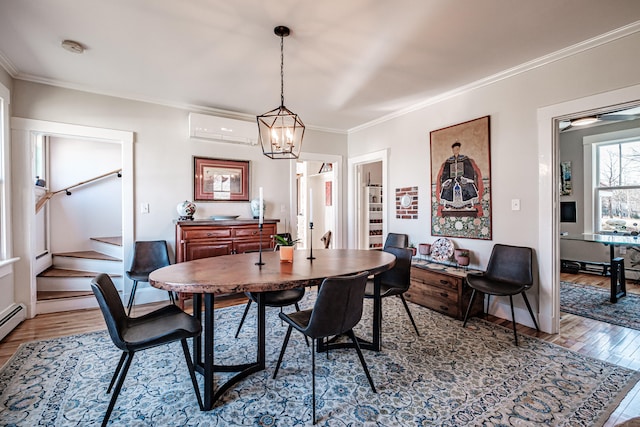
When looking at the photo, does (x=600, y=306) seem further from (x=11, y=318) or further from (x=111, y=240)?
(x=111, y=240)

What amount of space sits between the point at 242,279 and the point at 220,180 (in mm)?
2877

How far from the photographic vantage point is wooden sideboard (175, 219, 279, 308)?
360 cm

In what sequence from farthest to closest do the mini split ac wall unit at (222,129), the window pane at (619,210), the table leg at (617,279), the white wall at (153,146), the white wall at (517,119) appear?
the window pane at (619,210) → the mini split ac wall unit at (222,129) → the table leg at (617,279) → the white wall at (153,146) → the white wall at (517,119)

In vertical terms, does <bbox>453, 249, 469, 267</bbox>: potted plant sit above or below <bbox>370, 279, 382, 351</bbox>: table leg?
above

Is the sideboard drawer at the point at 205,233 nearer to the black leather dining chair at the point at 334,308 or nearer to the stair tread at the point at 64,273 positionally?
the stair tread at the point at 64,273

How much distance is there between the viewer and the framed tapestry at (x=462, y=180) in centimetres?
328

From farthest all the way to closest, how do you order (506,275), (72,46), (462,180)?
(462,180) → (506,275) → (72,46)

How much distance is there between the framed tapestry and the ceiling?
0.56 metres

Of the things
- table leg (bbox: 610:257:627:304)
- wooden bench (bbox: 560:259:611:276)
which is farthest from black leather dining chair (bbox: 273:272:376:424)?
wooden bench (bbox: 560:259:611:276)

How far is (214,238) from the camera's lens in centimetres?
375

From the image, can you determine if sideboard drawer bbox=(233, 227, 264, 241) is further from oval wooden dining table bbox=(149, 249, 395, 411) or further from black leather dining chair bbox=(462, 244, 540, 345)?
black leather dining chair bbox=(462, 244, 540, 345)

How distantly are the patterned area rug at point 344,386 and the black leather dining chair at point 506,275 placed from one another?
420 millimetres

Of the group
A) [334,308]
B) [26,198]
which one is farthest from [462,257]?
[26,198]

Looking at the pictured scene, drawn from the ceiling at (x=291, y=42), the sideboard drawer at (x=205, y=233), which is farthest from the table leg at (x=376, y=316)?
the sideboard drawer at (x=205, y=233)
